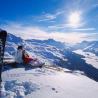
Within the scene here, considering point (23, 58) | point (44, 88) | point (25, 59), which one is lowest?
point (44, 88)

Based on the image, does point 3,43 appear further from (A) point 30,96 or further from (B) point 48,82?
(B) point 48,82

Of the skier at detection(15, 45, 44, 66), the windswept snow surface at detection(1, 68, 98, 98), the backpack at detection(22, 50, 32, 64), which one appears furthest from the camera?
the backpack at detection(22, 50, 32, 64)

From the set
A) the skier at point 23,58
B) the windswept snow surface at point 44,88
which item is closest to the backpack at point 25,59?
the skier at point 23,58

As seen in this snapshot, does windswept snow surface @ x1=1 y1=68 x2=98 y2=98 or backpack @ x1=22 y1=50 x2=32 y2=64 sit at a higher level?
backpack @ x1=22 y1=50 x2=32 y2=64

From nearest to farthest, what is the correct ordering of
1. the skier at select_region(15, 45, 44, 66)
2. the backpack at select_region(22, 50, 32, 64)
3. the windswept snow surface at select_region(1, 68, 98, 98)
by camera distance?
the windswept snow surface at select_region(1, 68, 98, 98) → the skier at select_region(15, 45, 44, 66) → the backpack at select_region(22, 50, 32, 64)

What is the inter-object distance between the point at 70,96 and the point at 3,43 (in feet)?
22.5

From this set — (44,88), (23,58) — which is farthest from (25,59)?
(44,88)

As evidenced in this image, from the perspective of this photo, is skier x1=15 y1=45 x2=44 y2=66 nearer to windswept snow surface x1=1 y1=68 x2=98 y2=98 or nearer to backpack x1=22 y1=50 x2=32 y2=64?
backpack x1=22 y1=50 x2=32 y2=64

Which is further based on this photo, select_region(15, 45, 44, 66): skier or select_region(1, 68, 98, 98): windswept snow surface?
select_region(15, 45, 44, 66): skier

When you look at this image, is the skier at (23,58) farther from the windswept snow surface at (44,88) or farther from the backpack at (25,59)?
the windswept snow surface at (44,88)

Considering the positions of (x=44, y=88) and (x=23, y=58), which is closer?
(x=44, y=88)

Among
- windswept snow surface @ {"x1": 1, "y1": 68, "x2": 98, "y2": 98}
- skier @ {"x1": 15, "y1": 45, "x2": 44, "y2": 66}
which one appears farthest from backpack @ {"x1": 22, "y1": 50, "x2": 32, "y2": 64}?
windswept snow surface @ {"x1": 1, "y1": 68, "x2": 98, "y2": 98}

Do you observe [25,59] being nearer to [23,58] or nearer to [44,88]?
[23,58]

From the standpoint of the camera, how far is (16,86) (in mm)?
17688
